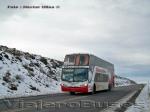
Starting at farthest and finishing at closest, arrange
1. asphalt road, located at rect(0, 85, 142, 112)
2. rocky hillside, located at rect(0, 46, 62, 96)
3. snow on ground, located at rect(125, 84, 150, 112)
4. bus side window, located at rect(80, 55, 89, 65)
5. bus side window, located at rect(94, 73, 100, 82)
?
1. rocky hillside, located at rect(0, 46, 62, 96)
2. bus side window, located at rect(94, 73, 100, 82)
3. bus side window, located at rect(80, 55, 89, 65)
4. snow on ground, located at rect(125, 84, 150, 112)
5. asphalt road, located at rect(0, 85, 142, 112)

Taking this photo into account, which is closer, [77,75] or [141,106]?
[141,106]

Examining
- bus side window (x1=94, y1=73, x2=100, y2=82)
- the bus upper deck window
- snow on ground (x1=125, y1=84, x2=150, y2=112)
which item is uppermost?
the bus upper deck window

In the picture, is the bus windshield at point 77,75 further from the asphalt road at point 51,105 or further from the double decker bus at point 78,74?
the asphalt road at point 51,105

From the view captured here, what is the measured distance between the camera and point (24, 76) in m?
45.3

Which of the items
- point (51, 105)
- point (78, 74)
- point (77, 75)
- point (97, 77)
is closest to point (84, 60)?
point (78, 74)

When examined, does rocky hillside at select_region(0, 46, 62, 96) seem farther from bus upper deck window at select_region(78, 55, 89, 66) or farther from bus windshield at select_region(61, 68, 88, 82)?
bus upper deck window at select_region(78, 55, 89, 66)

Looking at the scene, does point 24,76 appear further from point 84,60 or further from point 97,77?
point 84,60

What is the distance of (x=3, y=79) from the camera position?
133 feet

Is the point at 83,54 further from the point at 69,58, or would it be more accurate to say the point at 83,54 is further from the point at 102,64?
the point at 102,64

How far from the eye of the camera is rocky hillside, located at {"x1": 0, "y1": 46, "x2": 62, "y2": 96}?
3884 cm

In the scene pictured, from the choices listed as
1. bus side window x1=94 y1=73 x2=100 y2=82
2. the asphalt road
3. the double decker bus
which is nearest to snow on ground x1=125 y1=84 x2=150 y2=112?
the asphalt road

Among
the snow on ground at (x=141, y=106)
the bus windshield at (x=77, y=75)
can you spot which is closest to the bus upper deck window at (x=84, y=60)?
the bus windshield at (x=77, y=75)

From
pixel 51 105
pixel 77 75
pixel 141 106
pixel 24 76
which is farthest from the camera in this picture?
pixel 24 76

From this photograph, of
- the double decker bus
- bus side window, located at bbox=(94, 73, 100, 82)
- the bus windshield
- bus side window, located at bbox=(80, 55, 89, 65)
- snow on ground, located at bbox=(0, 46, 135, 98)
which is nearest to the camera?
the double decker bus
